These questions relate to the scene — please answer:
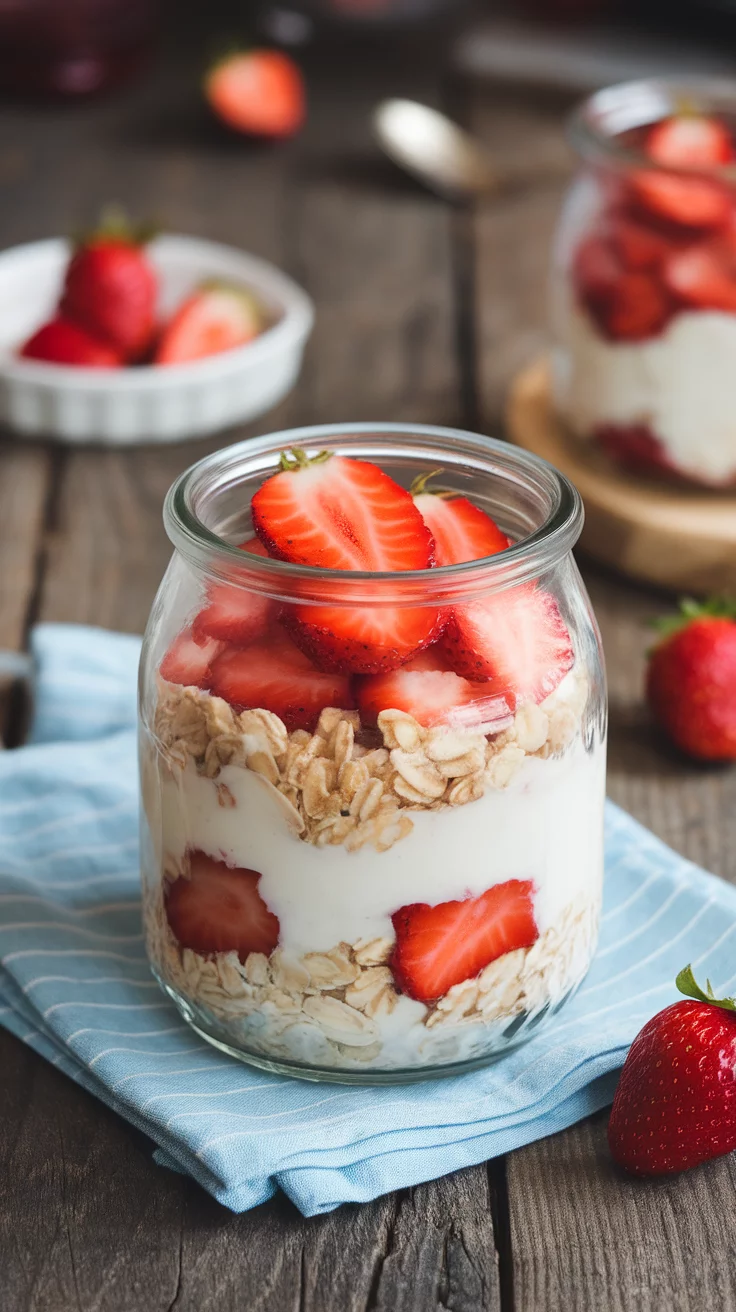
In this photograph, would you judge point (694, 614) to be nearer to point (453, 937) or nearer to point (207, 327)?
point (453, 937)

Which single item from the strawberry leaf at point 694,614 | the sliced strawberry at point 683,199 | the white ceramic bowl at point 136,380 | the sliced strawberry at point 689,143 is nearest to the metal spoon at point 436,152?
the white ceramic bowl at point 136,380

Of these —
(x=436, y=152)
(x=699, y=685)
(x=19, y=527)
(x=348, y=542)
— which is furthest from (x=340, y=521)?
(x=436, y=152)

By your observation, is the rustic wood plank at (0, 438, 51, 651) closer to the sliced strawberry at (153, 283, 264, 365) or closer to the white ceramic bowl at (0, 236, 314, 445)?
the white ceramic bowl at (0, 236, 314, 445)

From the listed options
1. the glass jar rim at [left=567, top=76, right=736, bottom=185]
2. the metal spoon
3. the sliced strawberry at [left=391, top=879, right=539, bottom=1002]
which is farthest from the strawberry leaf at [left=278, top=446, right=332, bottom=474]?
the metal spoon

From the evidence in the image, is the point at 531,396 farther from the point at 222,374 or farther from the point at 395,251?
the point at 395,251

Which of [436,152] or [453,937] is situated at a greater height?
[453,937]

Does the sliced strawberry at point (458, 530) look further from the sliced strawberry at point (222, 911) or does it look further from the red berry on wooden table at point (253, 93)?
the red berry on wooden table at point (253, 93)
